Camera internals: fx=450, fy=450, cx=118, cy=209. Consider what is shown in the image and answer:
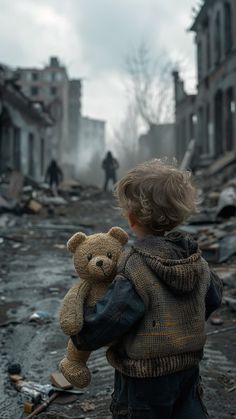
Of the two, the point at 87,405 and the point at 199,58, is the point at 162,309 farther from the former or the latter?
the point at 199,58

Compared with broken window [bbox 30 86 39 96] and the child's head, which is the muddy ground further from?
broken window [bbox 30 86 39 96]

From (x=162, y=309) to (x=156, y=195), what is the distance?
15.9 inches

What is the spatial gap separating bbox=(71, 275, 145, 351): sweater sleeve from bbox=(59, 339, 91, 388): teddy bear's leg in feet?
0.55

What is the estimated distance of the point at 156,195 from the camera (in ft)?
5.23

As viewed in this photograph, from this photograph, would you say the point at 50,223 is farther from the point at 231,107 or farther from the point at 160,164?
the point at 231,107

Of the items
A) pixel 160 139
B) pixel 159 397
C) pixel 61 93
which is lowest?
Answer: pixel 159 397

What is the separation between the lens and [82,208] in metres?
15.4

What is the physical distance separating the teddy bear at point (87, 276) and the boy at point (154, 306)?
0.07 m

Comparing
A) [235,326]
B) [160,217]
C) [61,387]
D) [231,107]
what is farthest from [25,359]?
[231,107]

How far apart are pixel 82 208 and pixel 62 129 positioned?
38294 mm

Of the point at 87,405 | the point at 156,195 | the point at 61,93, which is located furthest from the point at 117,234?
the point at 61,93

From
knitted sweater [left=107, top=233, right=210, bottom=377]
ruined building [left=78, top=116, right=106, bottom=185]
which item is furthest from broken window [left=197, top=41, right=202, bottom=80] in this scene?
ruined building [left=78, top=116, right=106, bottom=185]

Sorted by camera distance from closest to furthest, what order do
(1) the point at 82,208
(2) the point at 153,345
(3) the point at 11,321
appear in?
(2) the point at 153,345 < (3) the point at 11,321 < (1) the point at 82,208

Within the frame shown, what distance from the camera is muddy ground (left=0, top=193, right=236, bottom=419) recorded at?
2.82 m
